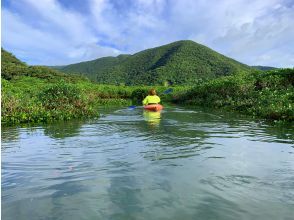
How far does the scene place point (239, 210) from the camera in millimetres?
4789

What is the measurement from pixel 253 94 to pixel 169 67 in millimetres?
75724

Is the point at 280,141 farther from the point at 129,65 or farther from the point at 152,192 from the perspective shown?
the point at 129,65

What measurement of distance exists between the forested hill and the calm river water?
68.1 m

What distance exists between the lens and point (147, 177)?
21.2 ft

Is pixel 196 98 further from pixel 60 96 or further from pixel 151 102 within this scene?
pixel 60 96

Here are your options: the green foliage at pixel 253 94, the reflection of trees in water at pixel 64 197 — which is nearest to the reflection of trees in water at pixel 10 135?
the reflection of trees in water at pixel 64 197

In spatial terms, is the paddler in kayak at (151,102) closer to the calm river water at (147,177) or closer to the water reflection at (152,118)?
the water reflection at (152,118)

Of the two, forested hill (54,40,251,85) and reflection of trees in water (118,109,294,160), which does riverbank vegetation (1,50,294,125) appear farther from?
forested hill (54,40,251,85)

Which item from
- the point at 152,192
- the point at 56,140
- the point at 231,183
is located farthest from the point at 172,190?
the point at 56,140

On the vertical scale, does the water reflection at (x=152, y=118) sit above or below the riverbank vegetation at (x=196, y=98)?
below

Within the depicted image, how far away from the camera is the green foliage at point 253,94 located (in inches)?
770

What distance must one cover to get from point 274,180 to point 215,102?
75.6 ft

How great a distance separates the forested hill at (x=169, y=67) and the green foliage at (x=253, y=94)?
44.4 metres

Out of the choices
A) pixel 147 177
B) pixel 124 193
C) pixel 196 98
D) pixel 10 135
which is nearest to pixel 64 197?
pixel 124 193
